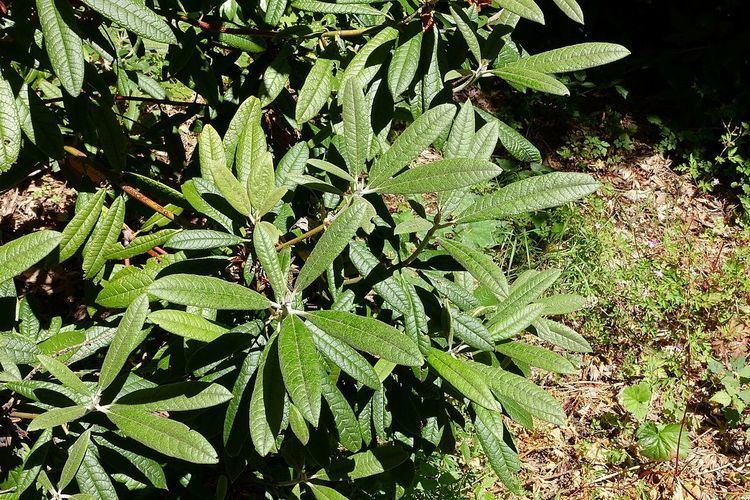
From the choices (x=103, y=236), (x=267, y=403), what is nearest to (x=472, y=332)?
(x=267, y=403)

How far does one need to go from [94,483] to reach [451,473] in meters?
2.04

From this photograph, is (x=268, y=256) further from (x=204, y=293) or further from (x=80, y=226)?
(x=80, y=226)

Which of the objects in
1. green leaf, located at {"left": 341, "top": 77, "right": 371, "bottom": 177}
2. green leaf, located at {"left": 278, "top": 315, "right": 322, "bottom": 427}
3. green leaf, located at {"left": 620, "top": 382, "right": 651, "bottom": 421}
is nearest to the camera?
green leaf, located at {"left": 278, "top": 315, "right": 322, "bottom": 427}

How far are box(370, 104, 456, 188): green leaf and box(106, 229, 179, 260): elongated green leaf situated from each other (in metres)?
0.55

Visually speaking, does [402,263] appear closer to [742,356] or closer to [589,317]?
[589,317]

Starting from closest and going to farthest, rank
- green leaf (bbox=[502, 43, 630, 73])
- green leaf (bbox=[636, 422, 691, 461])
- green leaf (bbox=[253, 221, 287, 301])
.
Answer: green leaf (bbox=[253, 221, 287, 301])
green leaf (bbox=[502, 43, 630, 73])
green leaf (bbox=[636, 422, 691, 461])

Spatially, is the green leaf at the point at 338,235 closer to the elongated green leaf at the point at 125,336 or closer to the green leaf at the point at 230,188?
the green leaf at the point at 230,188

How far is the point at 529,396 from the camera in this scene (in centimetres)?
124

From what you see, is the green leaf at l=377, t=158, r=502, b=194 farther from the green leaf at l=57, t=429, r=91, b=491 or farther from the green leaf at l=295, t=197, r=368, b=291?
the green leaf at l=57, t=429, r=91, b=491

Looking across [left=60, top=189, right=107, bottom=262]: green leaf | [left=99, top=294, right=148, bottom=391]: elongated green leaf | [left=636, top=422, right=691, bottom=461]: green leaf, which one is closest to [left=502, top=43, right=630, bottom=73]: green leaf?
[left=99, top=294, right=148, bottom=391]: elongated green leaf

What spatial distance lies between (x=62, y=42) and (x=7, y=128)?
203mm

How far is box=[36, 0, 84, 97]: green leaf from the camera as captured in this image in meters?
1.16

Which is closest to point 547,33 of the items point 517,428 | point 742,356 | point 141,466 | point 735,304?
point 735,304

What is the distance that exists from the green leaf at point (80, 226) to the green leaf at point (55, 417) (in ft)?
1.87
